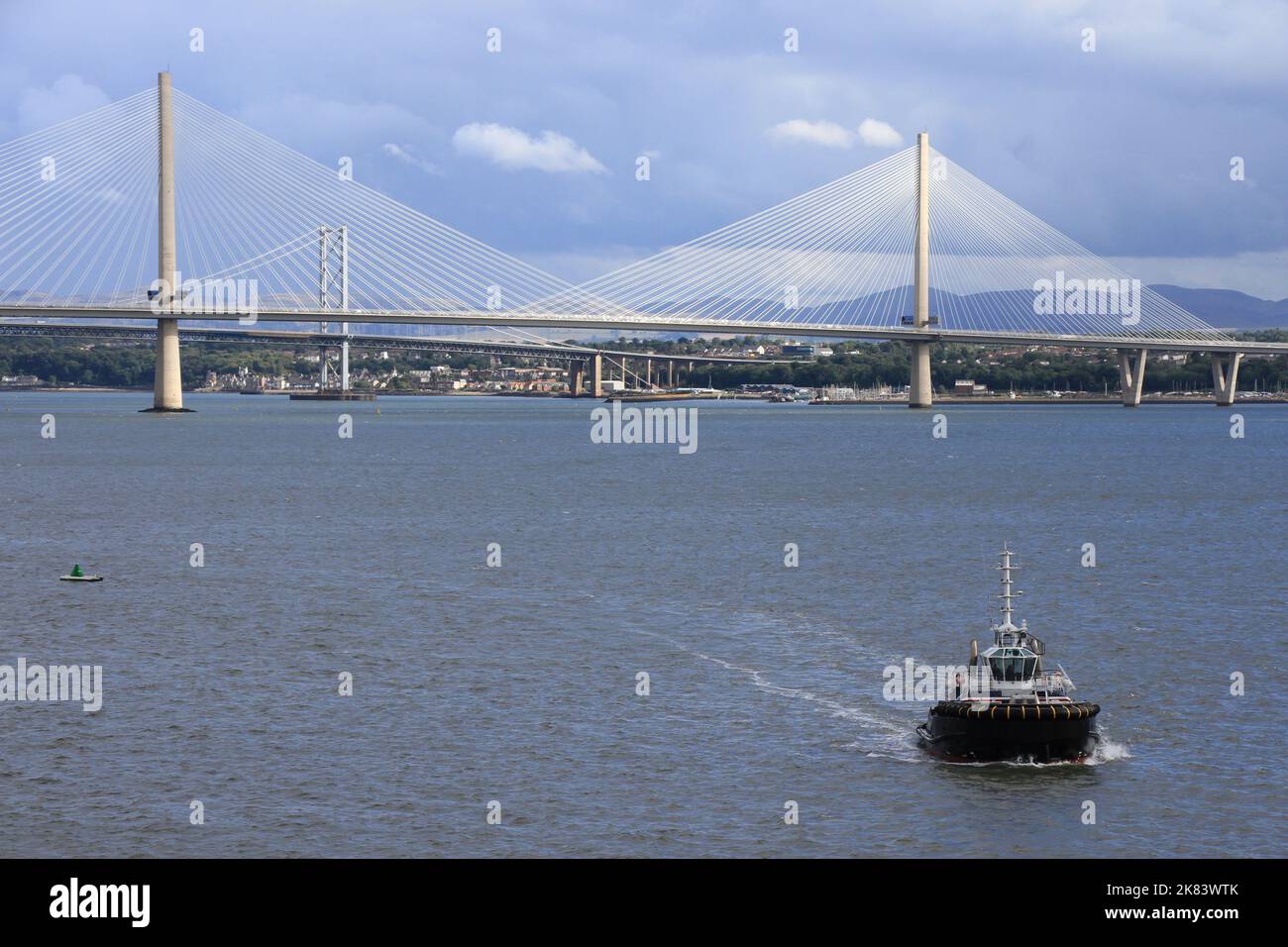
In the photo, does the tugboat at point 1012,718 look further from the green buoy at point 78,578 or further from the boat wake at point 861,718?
the green buoy at point 78,578

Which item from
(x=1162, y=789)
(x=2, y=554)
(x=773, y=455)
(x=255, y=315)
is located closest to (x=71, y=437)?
(x=255, y=315)

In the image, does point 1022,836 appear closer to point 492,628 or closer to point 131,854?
point 131,854

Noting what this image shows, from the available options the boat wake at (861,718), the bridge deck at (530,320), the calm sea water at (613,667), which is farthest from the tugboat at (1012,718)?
the bridge deck at (530,320)

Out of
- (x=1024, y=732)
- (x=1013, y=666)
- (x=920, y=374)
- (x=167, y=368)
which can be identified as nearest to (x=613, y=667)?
(x=1013, y=666)

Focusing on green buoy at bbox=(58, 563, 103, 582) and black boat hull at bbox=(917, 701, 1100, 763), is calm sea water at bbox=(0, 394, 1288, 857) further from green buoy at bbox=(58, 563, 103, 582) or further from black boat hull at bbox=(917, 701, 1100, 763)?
green buoy at bbox=(58, 563, 103, 582)

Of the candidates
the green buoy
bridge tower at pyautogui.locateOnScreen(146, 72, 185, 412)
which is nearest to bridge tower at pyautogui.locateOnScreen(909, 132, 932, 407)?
bridge tower at pyautogui.locateOnScreen(146, 72, 185, 412)

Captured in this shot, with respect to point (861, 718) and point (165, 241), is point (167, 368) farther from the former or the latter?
point (861, 718)

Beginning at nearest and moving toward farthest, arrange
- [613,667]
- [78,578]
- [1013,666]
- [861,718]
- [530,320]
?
[1013,666] → [861,718] → [613,667] → [78,578] → [530,320]
